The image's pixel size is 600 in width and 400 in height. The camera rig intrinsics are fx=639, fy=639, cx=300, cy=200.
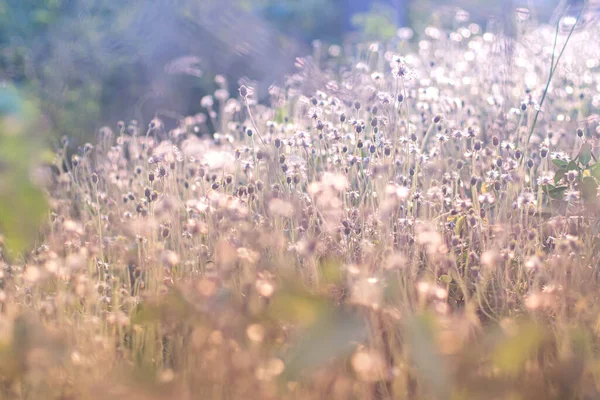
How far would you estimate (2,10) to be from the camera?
5434mm

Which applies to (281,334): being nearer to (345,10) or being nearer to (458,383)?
(458,383)

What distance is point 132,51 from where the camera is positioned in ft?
19.4

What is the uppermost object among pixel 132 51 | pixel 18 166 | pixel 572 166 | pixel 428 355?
pixel 132 51

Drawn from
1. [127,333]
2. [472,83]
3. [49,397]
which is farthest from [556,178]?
[472,83]

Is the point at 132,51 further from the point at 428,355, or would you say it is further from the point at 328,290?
the point at 428,355

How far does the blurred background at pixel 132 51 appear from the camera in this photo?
16.8ft

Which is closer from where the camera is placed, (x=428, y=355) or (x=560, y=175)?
(x=428, y=355)

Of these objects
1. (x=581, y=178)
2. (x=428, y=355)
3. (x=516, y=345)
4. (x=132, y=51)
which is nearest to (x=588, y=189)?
(x=581, y=178)

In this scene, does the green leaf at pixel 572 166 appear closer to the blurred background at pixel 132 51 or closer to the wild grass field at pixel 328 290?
the wild grass field at pixel 328 290

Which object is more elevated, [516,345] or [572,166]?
[572,166]

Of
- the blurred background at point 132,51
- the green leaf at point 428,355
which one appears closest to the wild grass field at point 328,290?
the green leaf at point 428,355

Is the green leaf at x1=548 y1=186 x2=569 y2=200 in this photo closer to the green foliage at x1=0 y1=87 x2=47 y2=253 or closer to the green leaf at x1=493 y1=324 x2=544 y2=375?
the green leaf at x1=493 y1=324 x2=544 y2=375

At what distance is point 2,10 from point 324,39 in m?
3.57

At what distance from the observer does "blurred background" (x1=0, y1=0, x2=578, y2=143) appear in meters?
5.11
